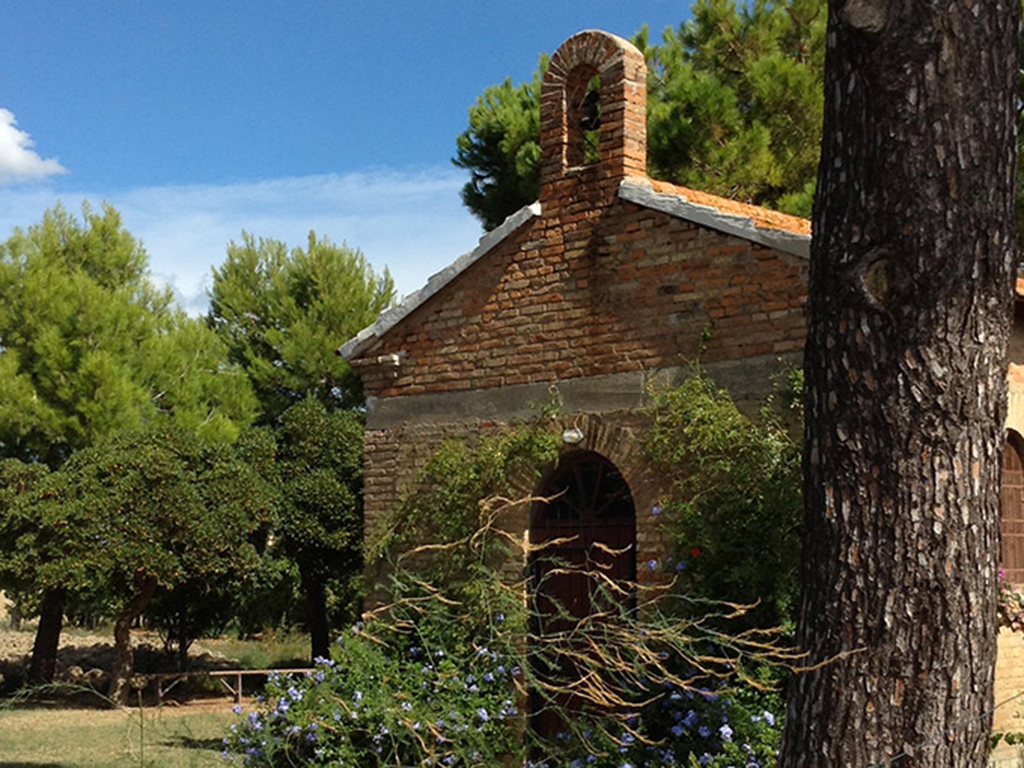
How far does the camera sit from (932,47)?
514cm

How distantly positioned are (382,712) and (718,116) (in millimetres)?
14733

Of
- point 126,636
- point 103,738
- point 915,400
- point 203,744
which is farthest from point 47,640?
point 915,400

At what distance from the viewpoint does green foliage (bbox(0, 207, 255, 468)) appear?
83.5 feet

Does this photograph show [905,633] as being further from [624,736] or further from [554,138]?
[554,138]

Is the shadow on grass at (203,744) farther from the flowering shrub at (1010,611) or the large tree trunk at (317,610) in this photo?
the flowering shrub at (1010,611)

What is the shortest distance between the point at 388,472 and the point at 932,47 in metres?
7.57

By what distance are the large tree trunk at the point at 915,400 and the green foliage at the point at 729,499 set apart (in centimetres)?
355

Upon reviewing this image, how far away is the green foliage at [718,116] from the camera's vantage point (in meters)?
21.2

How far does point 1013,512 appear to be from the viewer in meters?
10.2

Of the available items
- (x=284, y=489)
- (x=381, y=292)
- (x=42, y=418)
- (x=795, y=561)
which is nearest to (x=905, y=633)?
(x=795, y=561)

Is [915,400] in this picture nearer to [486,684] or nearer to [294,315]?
[486,684]

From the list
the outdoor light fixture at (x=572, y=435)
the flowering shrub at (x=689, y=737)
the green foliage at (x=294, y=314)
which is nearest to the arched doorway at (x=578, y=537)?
the outdoor light fixture at (x=572, y=435)

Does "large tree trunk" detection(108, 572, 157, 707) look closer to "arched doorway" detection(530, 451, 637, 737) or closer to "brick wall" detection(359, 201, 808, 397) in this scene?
"brick wall" detection(359, 201, 808, 397)

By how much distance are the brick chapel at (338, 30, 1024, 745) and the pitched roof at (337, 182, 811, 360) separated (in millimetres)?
16
